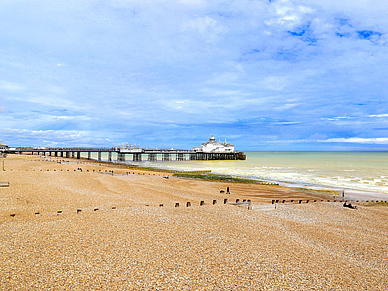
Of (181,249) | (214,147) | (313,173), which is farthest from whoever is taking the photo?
(214,147)

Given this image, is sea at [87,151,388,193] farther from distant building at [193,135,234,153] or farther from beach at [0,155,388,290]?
distant building at [193,135,234,153]

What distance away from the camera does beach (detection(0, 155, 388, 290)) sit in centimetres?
560

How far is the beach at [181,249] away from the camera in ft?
18.4

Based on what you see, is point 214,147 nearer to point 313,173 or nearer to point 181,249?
point 313,173

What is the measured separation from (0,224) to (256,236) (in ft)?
28.7

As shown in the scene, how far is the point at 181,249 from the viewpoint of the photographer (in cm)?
711

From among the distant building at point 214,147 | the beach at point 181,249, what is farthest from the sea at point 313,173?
the distant building at point 214,147

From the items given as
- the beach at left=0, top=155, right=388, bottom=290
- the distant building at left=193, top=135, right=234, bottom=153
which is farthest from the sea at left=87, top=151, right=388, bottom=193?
the distant building at left=193, top=135, right=234, bottom=153

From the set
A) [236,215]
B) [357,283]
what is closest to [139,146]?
[236,215]

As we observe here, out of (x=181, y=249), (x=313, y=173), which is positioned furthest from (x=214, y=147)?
(x=181, y=249)

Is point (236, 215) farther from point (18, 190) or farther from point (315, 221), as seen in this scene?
point (18, 190)

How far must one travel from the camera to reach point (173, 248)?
7.17 meters

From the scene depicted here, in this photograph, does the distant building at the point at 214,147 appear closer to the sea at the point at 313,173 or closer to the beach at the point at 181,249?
the sea at the point at 313,173

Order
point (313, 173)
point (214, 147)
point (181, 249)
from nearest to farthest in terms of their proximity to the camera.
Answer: point (181, 249) → point (313, 173) → point (214, 147)
